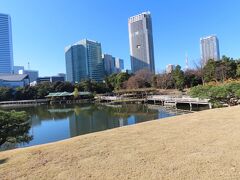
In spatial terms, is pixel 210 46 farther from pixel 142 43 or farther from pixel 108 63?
pixel 108 63

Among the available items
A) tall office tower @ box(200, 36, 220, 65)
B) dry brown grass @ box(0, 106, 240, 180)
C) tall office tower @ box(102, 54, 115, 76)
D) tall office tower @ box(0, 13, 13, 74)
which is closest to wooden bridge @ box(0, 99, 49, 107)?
tall office tower @ box(102, 54, 115, 76)

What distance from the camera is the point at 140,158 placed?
16.5 feet

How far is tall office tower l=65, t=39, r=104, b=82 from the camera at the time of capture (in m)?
93.8

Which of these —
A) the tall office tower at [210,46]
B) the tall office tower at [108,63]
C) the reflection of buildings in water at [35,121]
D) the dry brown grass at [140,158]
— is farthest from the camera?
the tall office tower at [108,63]

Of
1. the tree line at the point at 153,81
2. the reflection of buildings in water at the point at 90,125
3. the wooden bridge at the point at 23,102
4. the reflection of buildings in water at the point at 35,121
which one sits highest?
the tree line at the point at 153,81

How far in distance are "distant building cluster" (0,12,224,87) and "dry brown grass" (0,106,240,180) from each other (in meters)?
85.4

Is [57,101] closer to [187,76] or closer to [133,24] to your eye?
[187,76]

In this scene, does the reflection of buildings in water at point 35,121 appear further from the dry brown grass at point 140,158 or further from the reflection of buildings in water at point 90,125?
the dry brown grass at point 140,158

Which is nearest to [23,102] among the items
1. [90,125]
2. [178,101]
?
[178,101]

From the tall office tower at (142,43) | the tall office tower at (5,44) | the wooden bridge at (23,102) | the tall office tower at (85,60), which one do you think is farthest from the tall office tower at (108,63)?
the wooden bridge at (23,102)

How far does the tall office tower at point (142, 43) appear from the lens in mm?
101375

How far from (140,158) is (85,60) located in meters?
92.6

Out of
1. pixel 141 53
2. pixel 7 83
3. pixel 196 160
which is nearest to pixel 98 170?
pixel 196 160

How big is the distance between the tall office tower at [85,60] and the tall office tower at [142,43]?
48.9 ft
